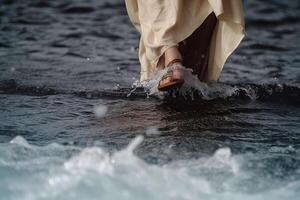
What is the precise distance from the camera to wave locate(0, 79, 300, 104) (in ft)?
20.3

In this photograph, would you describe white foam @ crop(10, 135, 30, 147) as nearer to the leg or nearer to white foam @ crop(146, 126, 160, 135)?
white foam @ crop(146, 126, 160, 135)

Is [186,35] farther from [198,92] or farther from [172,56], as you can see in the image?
[198,92]

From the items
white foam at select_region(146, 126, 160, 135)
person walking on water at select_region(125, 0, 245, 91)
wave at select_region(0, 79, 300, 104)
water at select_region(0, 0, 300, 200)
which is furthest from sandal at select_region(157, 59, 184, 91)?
wave at select_region(0, 79, 300, 104)

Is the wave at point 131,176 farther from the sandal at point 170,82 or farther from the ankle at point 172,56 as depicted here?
the ankle at point 172,56

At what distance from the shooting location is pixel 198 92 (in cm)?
619

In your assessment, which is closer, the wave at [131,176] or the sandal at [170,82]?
the wave at [131,176]

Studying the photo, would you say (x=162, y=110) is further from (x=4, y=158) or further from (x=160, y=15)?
(x=4, y=158)

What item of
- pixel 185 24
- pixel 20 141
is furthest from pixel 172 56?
pixel 20 141

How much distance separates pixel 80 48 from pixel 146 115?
316 cm

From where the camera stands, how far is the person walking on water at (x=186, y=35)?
5.67 m

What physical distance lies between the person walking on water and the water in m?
0.25

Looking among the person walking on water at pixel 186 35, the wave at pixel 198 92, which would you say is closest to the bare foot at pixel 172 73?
the person walking on water at pixel 186 35

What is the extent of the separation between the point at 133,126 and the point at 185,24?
0.95 m

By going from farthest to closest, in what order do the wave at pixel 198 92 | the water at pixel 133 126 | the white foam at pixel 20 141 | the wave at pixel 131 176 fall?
the wave at pixel 198 92
the white foam at pixel 20 141
the water at pixel 133 126
the wave at pixel 131 176
